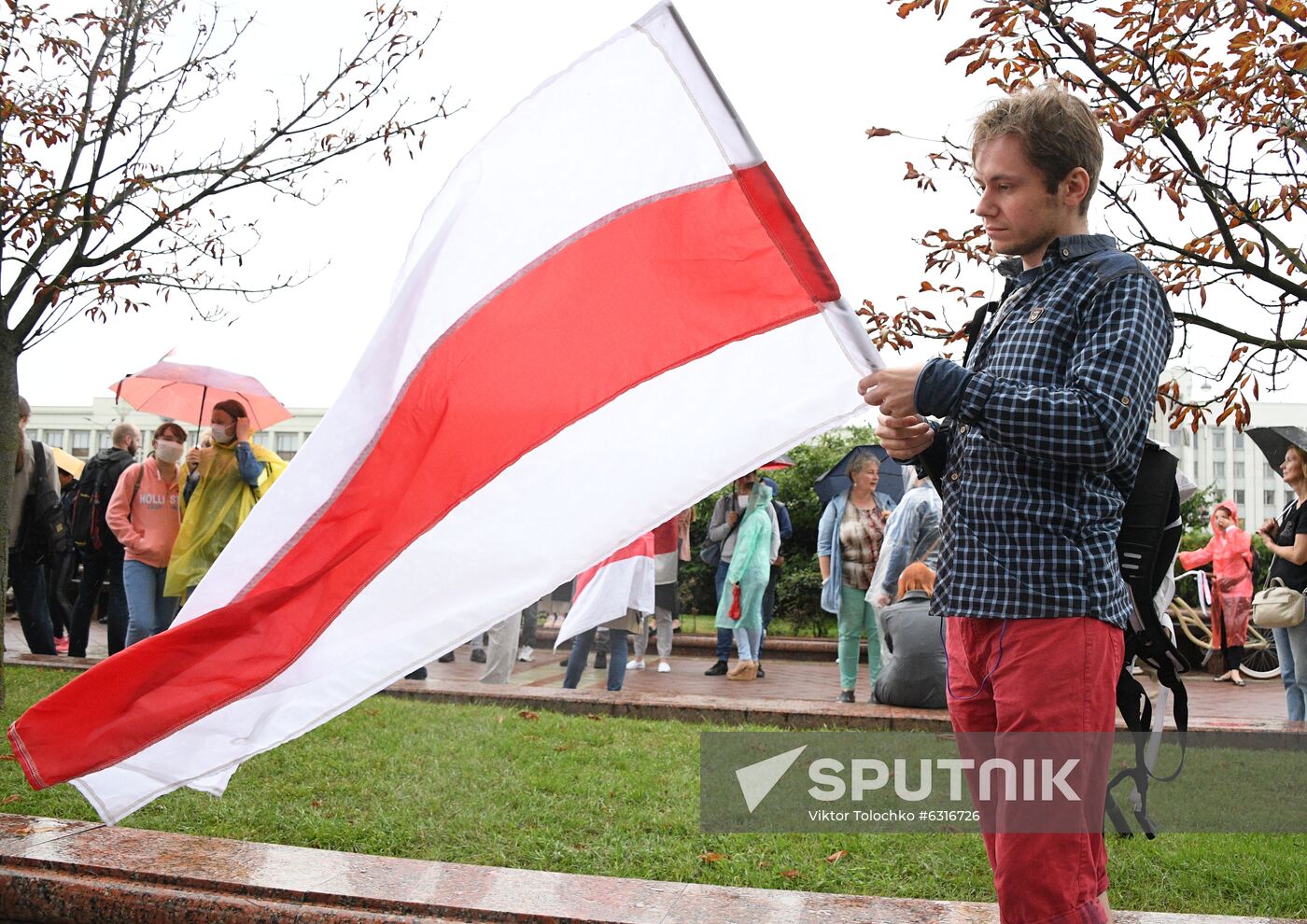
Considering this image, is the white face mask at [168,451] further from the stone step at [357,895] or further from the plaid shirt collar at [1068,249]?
the plaid shirt collar at [1068,249]

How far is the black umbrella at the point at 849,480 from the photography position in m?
10.1

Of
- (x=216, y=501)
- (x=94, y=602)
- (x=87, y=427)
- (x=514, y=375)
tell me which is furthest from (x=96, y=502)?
(x=87, y=427)

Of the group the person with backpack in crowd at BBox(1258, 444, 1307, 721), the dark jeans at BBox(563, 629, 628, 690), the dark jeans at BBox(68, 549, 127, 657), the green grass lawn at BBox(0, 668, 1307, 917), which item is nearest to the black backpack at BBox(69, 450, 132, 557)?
the dark jeans at BBox(68, 549, 127, 657)

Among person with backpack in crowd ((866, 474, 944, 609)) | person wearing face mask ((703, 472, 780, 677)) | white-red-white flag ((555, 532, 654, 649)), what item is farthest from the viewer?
person wearing face mask ((703, 472, 780, 677))

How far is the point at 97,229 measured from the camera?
7.18 meters

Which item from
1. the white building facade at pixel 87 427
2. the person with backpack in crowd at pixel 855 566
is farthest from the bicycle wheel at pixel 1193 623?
the white building facade at pixel 87 427

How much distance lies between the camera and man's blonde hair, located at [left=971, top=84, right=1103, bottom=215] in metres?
2.28

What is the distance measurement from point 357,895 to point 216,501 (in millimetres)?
5182

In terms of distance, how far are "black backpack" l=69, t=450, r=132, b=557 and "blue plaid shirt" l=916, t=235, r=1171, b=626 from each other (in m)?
9.42

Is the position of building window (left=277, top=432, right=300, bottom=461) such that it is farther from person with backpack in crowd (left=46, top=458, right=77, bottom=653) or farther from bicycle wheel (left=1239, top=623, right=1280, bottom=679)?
bicycle wheel (left=1239, top=623, right=1280, bottom=679)

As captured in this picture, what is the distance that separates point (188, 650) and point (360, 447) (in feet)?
2.02

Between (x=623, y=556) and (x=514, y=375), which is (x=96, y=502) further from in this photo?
(x=514, y=375)

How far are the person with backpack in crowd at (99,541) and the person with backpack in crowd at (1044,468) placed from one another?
9180 millimetres

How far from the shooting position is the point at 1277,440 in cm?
765
